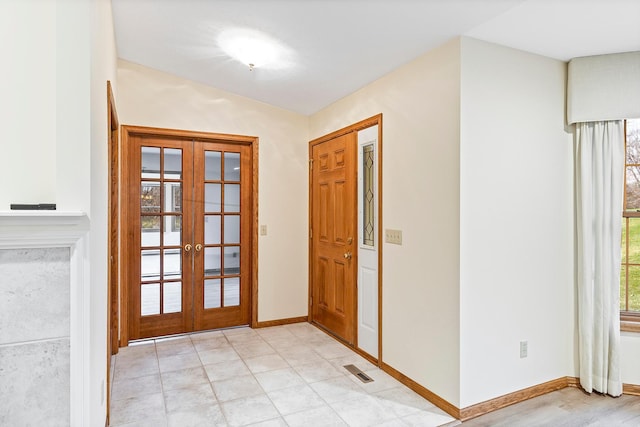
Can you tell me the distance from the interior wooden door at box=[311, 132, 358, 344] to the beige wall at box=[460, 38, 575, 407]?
1.31 m

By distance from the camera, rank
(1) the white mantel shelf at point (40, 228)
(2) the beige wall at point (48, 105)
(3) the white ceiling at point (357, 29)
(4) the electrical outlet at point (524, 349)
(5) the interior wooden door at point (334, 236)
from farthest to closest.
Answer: (5) the interior wooden door at point (334, 236) < (4) the electrical outlet at point (524, 349) < (3) the white ceiling at point (357, 29) < (2) the beige wall at point (48, 105) < (1) the white mantel shelf at point (40, 228)

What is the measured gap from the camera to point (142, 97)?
12.2 feet

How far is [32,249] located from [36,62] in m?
0.78

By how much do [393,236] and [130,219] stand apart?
8.48 feet

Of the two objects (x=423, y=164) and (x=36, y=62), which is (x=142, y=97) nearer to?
(x=36, y=62)

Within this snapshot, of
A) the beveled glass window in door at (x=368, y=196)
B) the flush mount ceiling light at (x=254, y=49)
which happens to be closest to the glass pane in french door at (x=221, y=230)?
the flush mount ceiling light at (x=254, y=49)

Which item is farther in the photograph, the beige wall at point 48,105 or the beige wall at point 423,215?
the beige wall at point 423,215

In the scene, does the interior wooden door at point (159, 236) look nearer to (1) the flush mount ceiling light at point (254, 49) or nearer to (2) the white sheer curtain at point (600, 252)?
(1) the flush mount ceiling light at point (254, 49)

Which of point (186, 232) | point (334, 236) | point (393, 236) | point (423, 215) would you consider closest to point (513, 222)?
point (423, 215)

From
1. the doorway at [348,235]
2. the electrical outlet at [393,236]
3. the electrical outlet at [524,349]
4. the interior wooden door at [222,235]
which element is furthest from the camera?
the interior wooden door at [222,235]

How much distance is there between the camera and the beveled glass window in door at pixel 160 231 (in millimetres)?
3842

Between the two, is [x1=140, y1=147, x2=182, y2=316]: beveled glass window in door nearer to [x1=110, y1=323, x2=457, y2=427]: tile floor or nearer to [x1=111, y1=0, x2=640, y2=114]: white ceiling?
[x1=110, y1=323, x2=457, y2=427]: tile floor

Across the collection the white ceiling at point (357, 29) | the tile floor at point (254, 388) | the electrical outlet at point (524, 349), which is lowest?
the tile floor at point (254, 388)

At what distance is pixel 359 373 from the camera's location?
3.08m
